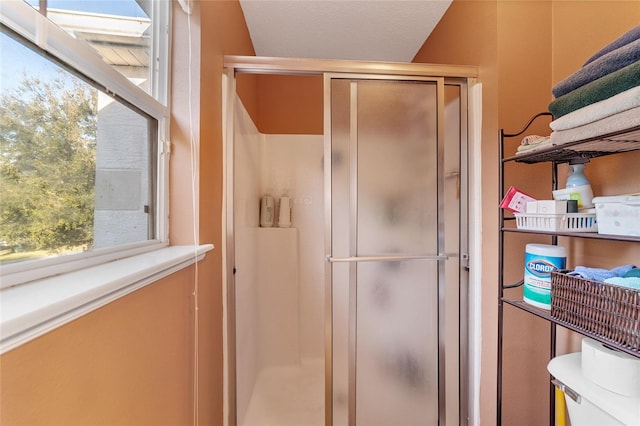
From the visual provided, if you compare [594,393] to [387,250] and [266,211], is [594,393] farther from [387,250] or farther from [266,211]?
[266,211]

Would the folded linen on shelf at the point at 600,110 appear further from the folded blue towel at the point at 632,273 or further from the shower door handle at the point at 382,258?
the shower door handle at the point at 382,258

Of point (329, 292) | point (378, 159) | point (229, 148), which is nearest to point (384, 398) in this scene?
point (329, 292)

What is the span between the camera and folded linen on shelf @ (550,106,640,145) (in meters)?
0.59

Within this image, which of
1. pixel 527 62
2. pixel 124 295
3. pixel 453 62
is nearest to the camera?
pixel 124 295

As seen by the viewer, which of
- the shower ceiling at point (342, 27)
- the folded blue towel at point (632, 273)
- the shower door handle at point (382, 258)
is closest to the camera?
the folded blue towel at point (632, 273)

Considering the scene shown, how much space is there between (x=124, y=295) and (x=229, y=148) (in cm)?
87

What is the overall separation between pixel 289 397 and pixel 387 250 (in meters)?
1.26

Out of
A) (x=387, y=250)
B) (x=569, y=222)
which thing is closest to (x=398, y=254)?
(x=387, y=250)

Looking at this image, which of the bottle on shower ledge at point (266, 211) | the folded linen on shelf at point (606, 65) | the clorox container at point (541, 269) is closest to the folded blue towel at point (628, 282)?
the clorox container at point (541, 269)

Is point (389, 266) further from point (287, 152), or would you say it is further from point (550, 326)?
point (287, 152)

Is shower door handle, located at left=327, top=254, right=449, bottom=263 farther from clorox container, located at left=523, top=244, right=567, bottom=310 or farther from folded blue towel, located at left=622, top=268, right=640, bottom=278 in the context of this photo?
folded blue towel, located at left=622, top=268, right=640, bottom=278

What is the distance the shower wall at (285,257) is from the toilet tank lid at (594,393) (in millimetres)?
1512

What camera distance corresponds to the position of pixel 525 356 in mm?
1152

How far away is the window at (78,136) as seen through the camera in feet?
1.47
